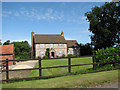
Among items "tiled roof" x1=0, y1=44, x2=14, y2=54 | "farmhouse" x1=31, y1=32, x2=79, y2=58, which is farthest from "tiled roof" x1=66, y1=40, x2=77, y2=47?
"tiled roof" x1=0, y1=44, x2=14, y2=54

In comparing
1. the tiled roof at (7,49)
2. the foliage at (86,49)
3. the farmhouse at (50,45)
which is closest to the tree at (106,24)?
the foliage at (86,49)

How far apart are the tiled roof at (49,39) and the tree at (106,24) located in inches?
487

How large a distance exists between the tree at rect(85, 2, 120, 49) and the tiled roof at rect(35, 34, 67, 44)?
12368 millimetres

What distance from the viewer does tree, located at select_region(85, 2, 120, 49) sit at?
34.1 m

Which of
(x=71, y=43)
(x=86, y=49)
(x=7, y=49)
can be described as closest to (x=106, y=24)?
(x=86, y=49)

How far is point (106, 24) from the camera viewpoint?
35.8m

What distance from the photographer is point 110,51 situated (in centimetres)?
892

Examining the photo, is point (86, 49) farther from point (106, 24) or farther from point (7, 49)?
point (7, 49)

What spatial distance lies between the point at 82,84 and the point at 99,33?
109 ft

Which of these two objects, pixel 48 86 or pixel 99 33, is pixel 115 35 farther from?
pixel 48 86

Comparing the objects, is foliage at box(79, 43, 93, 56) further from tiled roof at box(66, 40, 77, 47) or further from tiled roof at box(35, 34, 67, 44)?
tiled roof at box(35, 34, 67, 44)

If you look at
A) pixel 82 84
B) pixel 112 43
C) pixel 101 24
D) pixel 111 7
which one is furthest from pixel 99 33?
pixel 82 84

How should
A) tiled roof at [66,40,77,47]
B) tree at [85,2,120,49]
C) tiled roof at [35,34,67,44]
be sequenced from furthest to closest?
1. tiled roof at [66,40,77,47]
2. tiled roof at [35,34,67,44]
3. tree at [85,2,120,49]

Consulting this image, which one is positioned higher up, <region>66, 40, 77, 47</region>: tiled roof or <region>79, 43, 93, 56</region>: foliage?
<region>66, 40, 77, 47</region>: tiled roof
